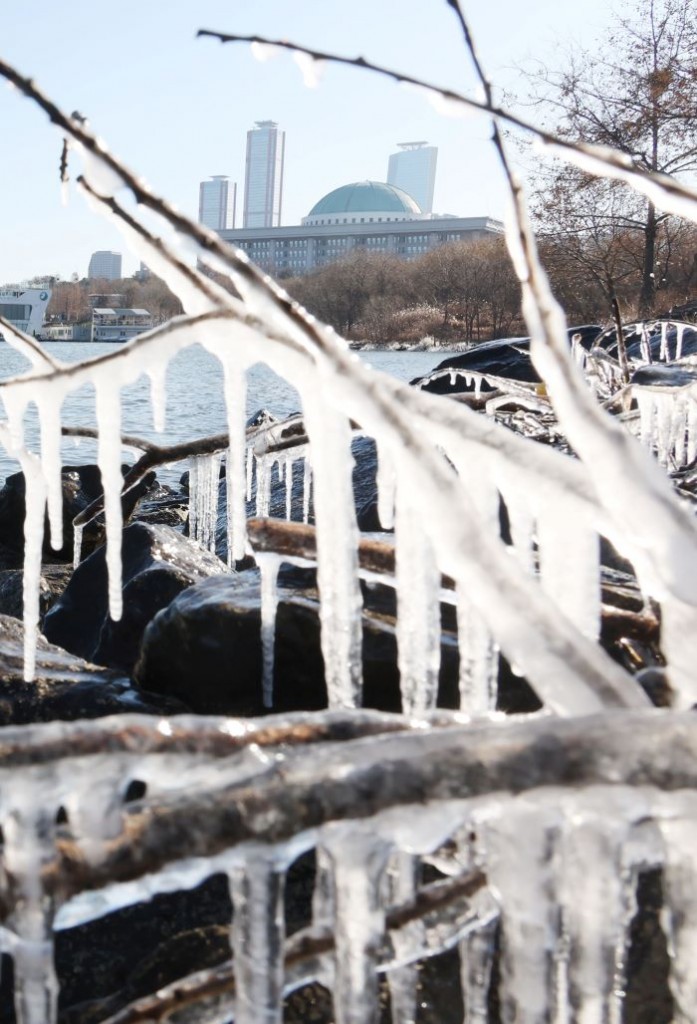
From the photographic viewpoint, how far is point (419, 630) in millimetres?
1850

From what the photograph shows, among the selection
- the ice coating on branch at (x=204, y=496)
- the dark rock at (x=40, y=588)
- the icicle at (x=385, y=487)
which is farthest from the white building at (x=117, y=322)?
the icicle at (x=385, y=487)

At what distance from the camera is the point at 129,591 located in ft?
16.8

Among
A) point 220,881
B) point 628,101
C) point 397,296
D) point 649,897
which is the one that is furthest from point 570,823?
point 397,296

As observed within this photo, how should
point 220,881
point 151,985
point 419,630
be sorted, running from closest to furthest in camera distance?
point 419,630 → point 151,985 → point 220,881

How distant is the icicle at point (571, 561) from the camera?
1.31 meters

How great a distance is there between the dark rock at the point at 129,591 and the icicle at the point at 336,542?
3060 millimetres

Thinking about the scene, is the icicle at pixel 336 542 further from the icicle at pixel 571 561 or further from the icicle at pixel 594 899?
the icicle at pixel 594 899

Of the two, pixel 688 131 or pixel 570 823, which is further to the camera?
pixel 688 131

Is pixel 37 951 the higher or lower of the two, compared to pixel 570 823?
lower

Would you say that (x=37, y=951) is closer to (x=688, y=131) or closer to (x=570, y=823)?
(x=570, y=823)

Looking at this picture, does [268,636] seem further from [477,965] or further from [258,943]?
[258,943]

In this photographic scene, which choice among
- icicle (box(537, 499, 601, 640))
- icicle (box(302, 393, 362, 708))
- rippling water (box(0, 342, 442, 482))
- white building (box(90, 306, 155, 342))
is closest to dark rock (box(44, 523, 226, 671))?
icicle (box(302, 393, 362, 708))

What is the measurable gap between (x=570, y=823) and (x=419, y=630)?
94 cm

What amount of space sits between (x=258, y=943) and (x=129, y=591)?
4.23m
